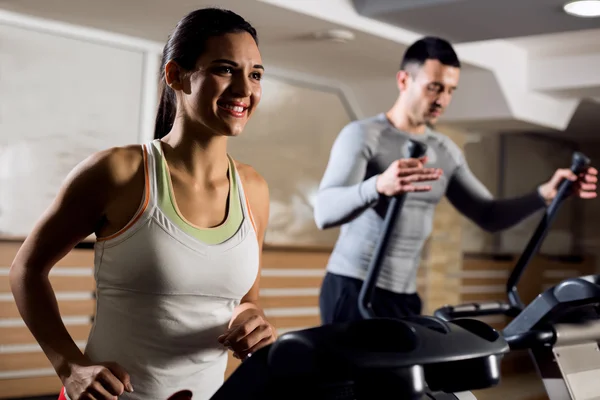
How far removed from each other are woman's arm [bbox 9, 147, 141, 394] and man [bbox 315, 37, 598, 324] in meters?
1.24

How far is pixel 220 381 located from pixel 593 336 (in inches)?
36.3

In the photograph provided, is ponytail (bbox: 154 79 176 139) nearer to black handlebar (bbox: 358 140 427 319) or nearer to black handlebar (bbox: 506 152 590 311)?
black handlebar (bbox: 358 140 427 319)

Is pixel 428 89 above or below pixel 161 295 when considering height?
above

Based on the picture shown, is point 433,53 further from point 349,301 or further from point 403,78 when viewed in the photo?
point 349,301

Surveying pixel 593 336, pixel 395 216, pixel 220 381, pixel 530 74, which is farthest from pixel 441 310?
pixel 530 74

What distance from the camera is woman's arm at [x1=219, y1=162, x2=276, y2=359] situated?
1339 millimetres

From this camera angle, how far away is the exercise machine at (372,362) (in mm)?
903

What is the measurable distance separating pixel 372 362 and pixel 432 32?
4.27m

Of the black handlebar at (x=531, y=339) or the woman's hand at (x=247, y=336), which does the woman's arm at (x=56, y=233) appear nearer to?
the woman's hand at (x=247, y=336)

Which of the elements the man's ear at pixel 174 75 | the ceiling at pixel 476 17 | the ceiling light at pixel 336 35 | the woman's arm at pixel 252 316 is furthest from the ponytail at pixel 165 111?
the ceiling light at pixel 336 35

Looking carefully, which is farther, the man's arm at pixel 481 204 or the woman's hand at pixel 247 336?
the man's arm at pixel 481 204

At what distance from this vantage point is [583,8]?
3.95 metres

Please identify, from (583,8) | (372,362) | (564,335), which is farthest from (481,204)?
(372,362)

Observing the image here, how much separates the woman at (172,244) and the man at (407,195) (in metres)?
1.09
